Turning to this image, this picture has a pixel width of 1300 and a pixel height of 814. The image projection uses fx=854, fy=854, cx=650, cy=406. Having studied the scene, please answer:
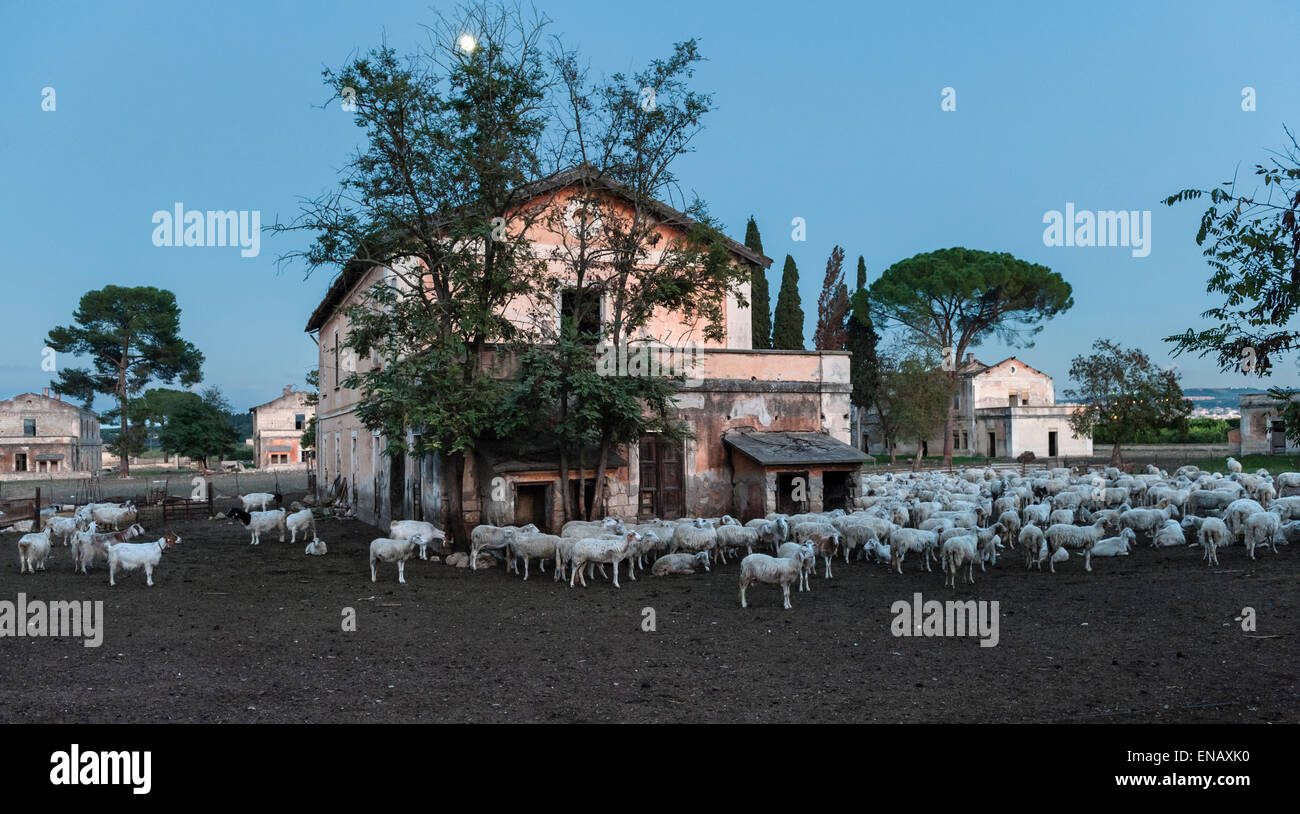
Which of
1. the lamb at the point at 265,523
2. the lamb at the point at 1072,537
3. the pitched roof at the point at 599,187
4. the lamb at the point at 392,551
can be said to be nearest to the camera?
the lamb at the point at 392,551

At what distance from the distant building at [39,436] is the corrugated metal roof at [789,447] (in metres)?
62.2

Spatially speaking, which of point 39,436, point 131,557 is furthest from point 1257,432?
point 39,436

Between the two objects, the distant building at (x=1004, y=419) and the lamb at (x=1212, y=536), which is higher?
the distant building at (x=1004, y=419)

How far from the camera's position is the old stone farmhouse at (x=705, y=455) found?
1761cm

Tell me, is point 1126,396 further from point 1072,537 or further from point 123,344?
point 123,344

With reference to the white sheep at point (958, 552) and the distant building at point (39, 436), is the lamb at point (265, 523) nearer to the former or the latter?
the white sheep at point (958, 552)

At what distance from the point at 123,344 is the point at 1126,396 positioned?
2626 inches

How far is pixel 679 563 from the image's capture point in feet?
48.5

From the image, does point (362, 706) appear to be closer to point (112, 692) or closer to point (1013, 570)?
point (112, 692)

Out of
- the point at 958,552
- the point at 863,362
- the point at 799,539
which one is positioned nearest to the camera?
the point at 958,552

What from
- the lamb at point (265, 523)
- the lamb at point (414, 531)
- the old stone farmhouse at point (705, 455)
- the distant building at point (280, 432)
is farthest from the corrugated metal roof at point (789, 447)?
the distant building at point (280, 432)

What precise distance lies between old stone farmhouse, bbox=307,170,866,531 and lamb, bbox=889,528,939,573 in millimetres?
4337

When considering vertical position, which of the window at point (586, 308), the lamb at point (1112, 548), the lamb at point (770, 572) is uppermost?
the window at point (586, 308)
